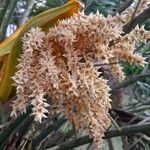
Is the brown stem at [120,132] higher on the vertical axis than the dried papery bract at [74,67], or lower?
lower

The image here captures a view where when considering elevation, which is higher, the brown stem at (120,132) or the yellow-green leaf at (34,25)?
the yellow-green leaf at (34,25)

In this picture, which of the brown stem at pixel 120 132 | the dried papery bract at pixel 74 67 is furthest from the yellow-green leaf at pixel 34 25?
the brown stem at pixel 120 132

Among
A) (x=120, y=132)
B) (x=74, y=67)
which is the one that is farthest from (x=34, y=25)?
(x=120, y=132)

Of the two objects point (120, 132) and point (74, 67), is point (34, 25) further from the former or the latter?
point (120, 132)

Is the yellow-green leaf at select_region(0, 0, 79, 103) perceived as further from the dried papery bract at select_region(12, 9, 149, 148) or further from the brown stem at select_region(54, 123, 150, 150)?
the brown stem at select_region(54, 123, 150, 150)

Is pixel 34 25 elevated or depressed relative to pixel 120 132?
elevated

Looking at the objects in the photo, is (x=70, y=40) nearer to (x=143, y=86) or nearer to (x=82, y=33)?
(x=82, y=33)

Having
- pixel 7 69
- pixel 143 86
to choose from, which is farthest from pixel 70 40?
pixel 143 86

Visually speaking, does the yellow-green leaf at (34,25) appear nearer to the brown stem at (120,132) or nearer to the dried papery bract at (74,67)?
the dried papery bract at (74,67)
